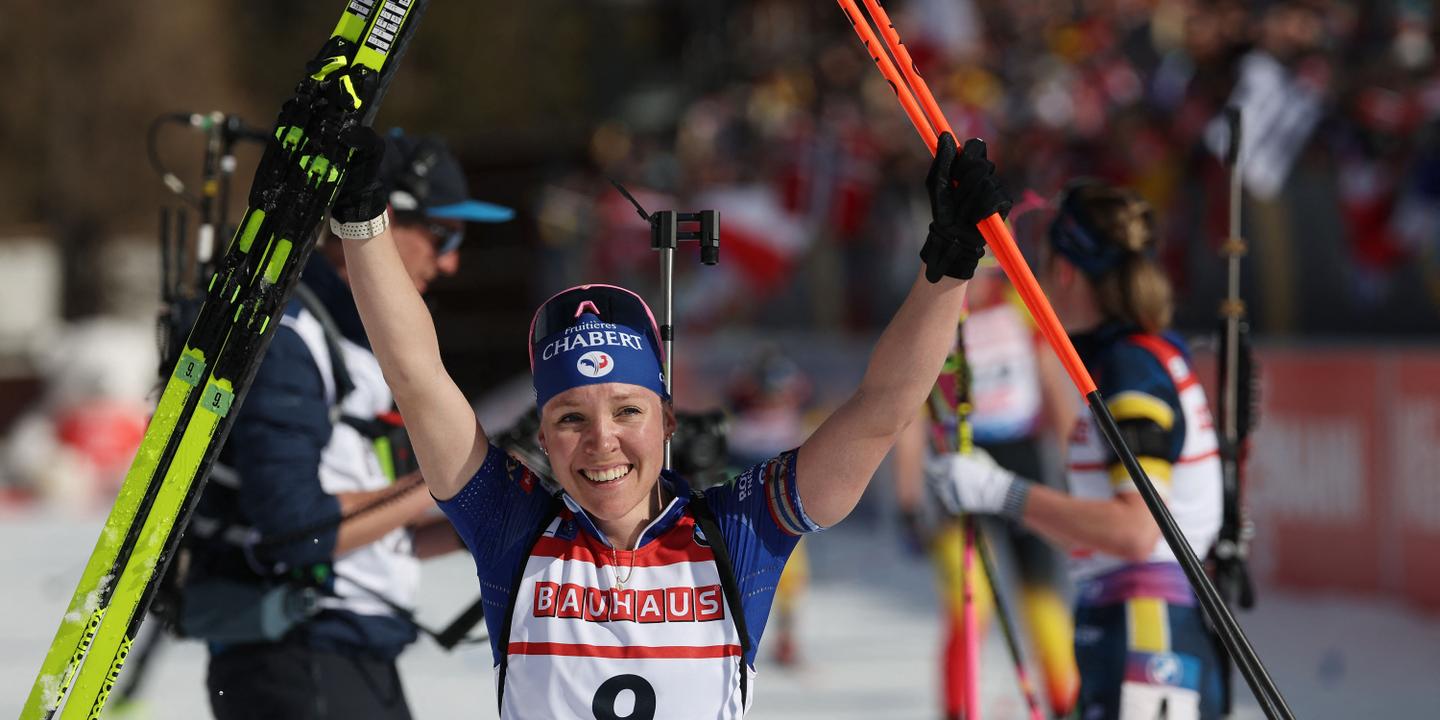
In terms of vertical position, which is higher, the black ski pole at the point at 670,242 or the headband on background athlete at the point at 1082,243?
the headband on background athlete at the point at 1082,243

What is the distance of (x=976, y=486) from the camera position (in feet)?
13.3

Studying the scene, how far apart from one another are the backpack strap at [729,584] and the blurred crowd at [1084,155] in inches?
63.0

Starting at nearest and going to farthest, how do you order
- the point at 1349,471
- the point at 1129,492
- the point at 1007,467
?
the point at 1129,492
the point at 1007,467
the point at 1349,471

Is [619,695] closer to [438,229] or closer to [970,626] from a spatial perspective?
[438,229]

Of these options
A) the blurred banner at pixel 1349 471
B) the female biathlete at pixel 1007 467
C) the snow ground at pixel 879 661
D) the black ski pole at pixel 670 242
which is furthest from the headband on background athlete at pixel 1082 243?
the blurred banner at pixel 1349 471

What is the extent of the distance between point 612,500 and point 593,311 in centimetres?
35

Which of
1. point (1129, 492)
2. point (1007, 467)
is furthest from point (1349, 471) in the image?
point (1129, 492)

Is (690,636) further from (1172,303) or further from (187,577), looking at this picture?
(1172,303)

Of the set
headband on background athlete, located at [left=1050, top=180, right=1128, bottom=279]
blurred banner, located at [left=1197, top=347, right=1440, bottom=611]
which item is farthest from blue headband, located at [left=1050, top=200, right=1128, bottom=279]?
blurred banner, located at [left=1197, top=347, right=1440, bottom=611]

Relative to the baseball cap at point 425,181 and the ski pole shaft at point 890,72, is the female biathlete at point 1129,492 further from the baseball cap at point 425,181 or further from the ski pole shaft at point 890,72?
the baseball cap at point 425,181

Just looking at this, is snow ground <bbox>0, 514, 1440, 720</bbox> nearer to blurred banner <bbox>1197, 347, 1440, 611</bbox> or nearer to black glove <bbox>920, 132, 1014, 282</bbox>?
blurred banner <bbox>1197, 347, 1440, 611</bbox>

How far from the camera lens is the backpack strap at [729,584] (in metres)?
2.74

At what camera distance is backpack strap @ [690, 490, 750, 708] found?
2.74m

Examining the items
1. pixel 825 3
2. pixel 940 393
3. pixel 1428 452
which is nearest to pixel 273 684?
pixel 940 393
